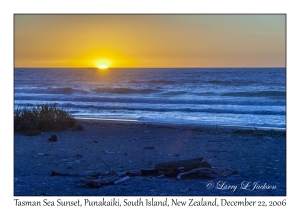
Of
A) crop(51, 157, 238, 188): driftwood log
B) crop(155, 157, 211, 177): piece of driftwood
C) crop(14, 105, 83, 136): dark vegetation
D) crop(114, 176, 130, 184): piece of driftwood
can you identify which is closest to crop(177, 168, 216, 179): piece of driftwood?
crop(51, 157, 238, 188): driftwood log

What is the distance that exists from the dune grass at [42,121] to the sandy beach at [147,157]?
1.39 feet

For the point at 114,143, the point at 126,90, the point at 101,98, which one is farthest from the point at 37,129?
the point at 126,90

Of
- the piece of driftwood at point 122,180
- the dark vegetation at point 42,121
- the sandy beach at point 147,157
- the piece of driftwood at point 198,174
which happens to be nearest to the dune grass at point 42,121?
the dark vegetation at point 42,121

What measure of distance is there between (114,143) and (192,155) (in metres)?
2.40

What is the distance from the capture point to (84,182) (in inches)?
281

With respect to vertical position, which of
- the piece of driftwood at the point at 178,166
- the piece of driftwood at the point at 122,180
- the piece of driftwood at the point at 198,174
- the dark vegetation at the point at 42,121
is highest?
the dark vegetation at the point at 42,121

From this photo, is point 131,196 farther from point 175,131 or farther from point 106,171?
point 175,131

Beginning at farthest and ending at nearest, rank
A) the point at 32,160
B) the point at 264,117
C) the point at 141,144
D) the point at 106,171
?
1. the point at 264,117
2. the point at 141,144
3. the point at 32,160
4. the point at 106,171

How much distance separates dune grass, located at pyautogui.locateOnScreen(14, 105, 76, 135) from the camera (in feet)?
40.3

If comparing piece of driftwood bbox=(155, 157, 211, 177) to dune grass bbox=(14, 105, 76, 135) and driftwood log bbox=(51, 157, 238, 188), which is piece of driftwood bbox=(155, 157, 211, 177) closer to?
driftwood log bbox=(51, 157, 238, 188)

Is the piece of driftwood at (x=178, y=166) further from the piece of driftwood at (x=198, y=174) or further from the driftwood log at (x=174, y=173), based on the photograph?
the piece of driftwood at (x=198, y=174)

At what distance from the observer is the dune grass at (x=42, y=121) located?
12.3 metres

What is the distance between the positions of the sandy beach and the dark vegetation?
41cm
